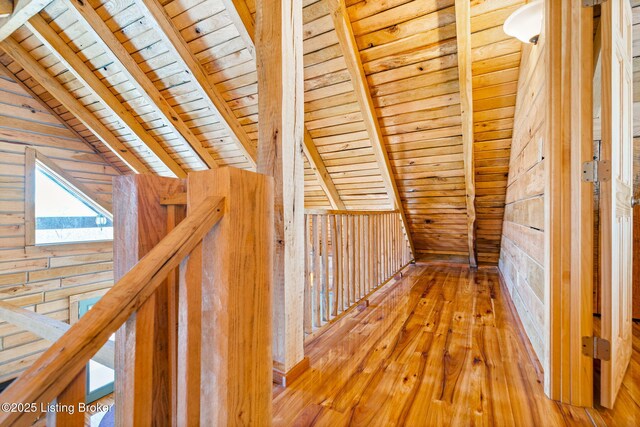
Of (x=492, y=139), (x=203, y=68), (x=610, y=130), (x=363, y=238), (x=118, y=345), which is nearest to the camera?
(x=118, y=345)

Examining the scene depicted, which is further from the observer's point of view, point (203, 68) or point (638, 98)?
point (203, 68)

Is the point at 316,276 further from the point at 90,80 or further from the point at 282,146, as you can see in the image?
the point at 90,80

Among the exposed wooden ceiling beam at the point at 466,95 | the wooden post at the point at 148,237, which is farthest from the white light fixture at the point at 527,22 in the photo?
the wooden post at the point at 148,237

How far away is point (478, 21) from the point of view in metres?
2.06

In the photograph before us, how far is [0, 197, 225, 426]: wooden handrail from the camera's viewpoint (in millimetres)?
397

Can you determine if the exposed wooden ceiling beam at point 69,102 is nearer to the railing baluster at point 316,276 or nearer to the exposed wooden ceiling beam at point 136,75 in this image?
the exposed wooden ceiling beam at point 136,75

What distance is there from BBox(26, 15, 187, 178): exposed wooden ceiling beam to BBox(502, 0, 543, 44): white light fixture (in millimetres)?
3579

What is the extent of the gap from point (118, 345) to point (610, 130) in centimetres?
179

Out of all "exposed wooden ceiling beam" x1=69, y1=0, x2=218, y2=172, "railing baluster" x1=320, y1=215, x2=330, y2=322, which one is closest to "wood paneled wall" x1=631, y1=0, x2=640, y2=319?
"railing baluster" x1=320, y1=215, x2=330, y2=322

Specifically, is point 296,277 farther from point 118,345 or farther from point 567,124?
point 567,124

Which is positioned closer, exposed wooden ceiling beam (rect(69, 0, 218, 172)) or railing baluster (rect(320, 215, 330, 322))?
railing baluster (rect(320, 215, 330, 322))

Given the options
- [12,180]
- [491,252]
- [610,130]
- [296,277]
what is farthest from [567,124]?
[12,180]

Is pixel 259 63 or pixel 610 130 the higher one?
pixel 259 63

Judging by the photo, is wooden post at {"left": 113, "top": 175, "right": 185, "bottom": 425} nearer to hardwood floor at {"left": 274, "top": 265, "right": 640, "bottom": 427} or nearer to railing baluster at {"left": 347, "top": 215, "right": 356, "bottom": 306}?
hardwood floor at {"left": 274, "top": 265, "right": 640, "bottom": 427}
